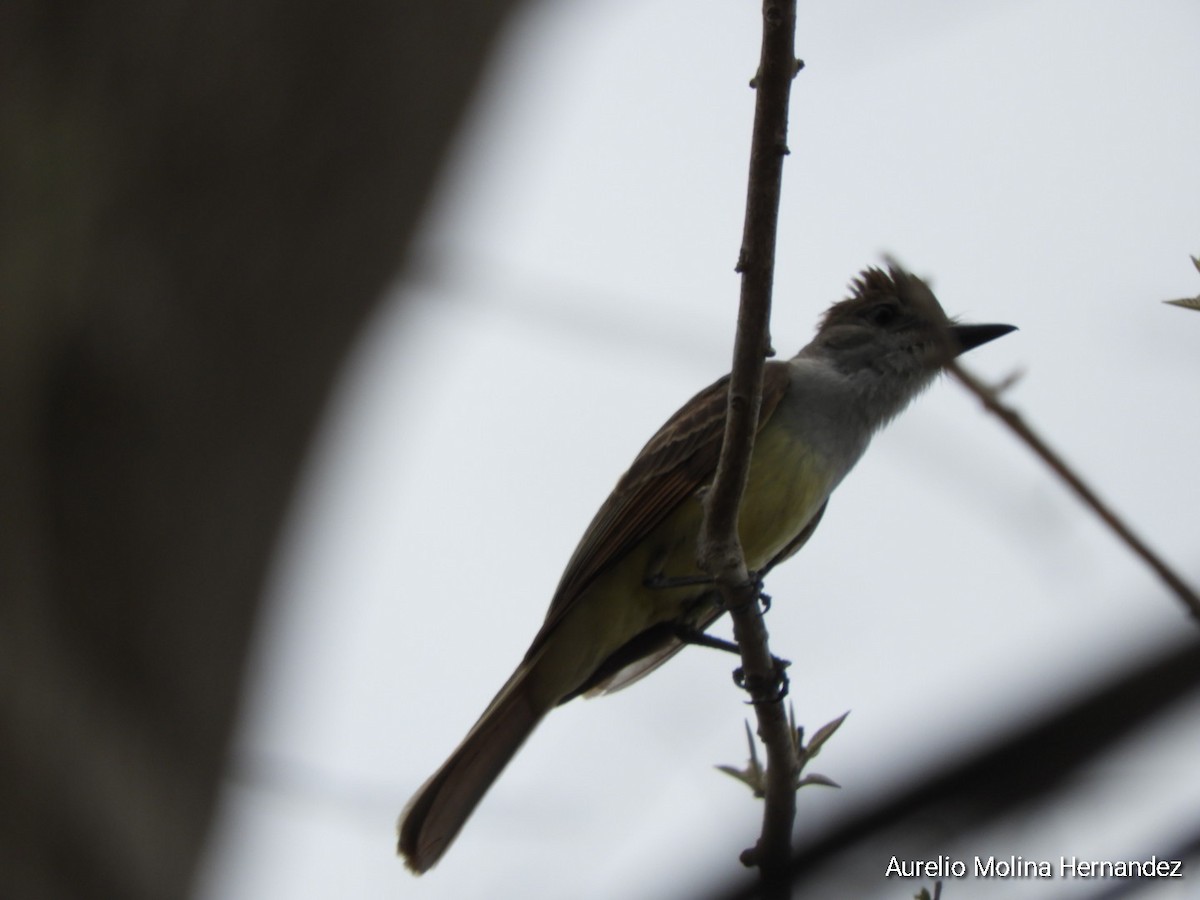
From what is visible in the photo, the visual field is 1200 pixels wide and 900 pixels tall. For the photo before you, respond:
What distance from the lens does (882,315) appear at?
17.0 ft

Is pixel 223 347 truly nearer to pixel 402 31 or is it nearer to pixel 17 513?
pixel 17 513

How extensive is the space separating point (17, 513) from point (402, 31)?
1.92 metres

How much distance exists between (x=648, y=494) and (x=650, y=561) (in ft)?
0.63

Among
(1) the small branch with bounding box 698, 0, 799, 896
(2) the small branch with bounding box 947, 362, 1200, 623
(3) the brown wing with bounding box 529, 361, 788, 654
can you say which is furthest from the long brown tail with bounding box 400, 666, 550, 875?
(2) the small branch with bounding box 947, 362, 1200, 623

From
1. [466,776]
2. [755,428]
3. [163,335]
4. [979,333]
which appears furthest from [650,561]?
[163,335]

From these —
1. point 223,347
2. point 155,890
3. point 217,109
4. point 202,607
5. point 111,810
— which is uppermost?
point 217,109

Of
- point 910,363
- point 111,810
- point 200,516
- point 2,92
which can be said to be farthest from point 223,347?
point 910,363

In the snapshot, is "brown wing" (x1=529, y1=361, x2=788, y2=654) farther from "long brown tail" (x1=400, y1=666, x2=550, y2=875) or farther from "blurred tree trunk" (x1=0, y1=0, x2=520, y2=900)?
"blurred tree trunk" (x1=0, y1=0, x2=520, y2=900)

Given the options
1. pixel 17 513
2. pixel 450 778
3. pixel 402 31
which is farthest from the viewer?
pixel 402 31

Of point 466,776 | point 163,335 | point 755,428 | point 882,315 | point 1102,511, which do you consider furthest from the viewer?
point 882,315

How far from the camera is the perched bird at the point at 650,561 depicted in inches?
167

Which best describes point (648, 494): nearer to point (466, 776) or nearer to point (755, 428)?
point (466, 776)

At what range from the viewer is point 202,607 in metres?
5.04

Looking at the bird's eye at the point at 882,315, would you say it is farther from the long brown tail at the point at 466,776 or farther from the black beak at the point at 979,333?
the long brown tail at the point at 466,776
